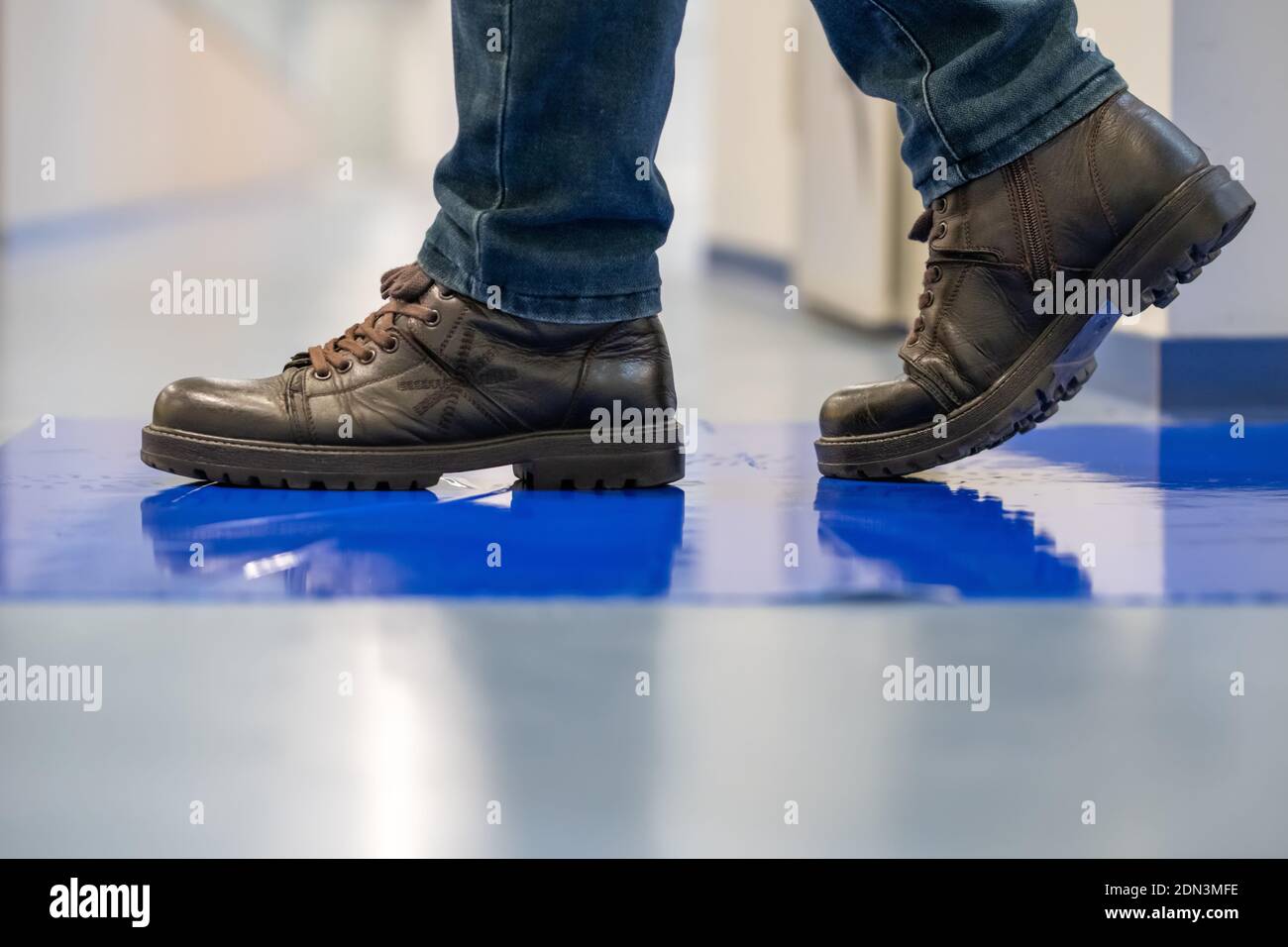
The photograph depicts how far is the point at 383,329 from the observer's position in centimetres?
138

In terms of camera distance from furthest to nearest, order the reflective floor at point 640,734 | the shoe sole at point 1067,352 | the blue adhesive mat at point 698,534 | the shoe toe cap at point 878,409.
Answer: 1. the shoe toe cap at point 878,409
2. the shoe sole at point 1067,352
3. the blue adhesive mat at point 698,534
4. the reflective floor at point 640,734

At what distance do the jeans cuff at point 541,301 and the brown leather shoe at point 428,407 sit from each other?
0.04 feet

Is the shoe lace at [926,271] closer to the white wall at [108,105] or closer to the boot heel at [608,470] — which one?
the boot heel at [608,470]

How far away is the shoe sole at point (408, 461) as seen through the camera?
4.42ft

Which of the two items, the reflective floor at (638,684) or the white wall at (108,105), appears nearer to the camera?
the reflective floor at (638,684)

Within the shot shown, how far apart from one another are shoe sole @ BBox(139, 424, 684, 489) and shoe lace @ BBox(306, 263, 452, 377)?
0.29ft

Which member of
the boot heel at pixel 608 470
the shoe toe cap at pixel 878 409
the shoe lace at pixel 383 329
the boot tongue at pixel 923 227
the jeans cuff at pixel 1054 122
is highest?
the jeans cuff at pixel 1054 122

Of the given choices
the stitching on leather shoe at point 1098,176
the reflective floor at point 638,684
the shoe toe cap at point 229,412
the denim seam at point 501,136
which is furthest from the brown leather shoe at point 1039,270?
the shoe toe cap at point 229,412

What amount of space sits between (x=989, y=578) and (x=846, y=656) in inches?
5.9

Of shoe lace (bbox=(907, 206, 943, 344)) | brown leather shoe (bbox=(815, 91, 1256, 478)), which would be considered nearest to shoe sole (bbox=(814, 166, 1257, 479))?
brown leather shoe (bbox=(815, 91, 1256, 478))

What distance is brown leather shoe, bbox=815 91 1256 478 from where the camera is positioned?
1227 mm

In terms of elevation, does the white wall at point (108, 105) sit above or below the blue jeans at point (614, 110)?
above

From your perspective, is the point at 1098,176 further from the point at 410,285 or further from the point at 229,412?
the point at 229,412

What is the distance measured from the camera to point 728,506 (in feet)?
4.33
